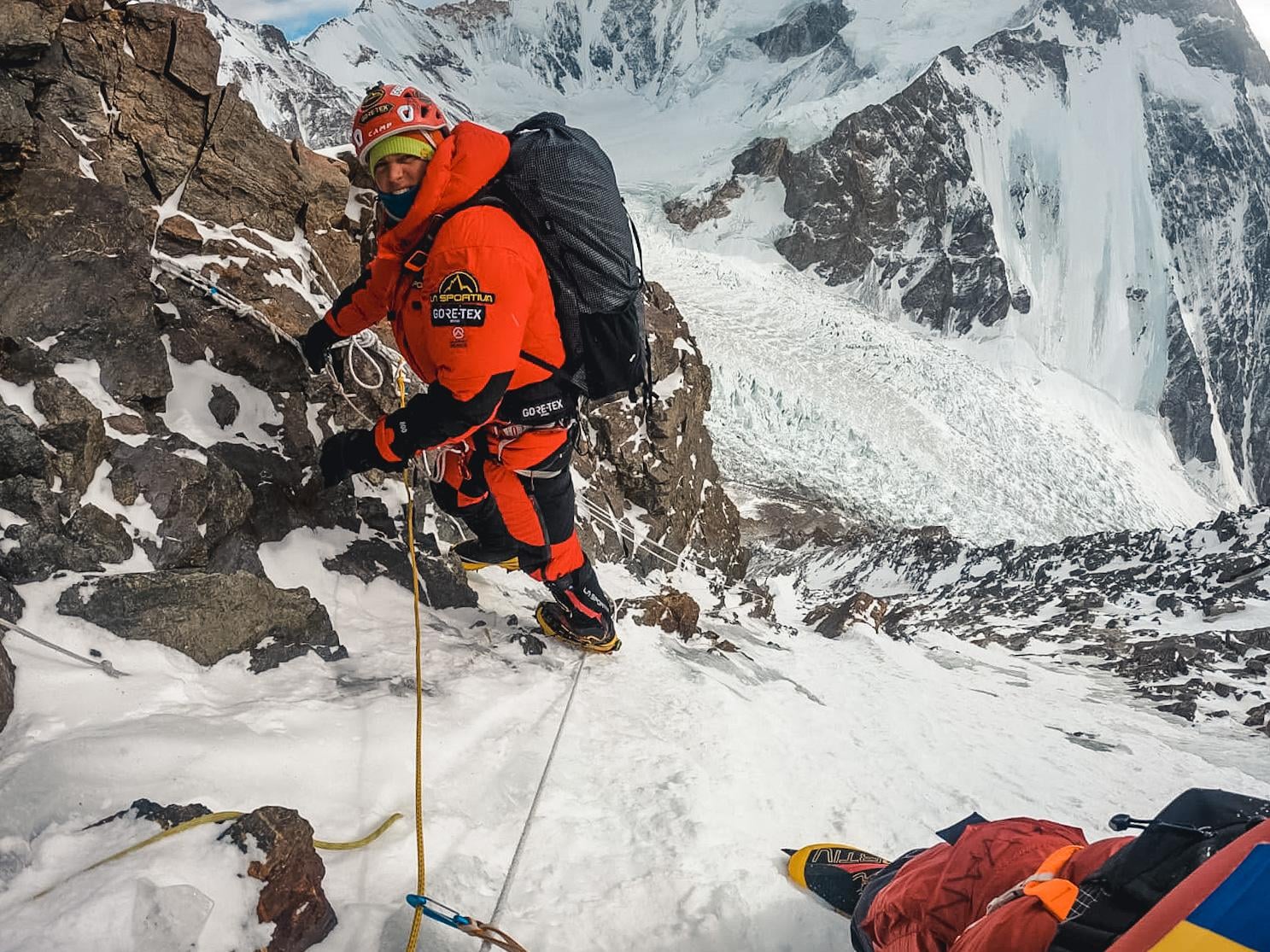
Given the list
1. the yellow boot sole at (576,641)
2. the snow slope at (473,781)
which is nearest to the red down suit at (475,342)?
the yellow boot sole at (576,641)

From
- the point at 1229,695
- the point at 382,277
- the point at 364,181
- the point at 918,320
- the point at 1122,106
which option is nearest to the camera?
the point at 382,277

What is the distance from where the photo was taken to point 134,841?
1.63 m

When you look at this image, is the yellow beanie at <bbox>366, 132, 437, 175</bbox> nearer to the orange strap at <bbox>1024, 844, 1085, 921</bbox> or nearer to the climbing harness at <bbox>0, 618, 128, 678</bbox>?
the climbing harness at <bbox>0, 618, 128, 678</bbox>

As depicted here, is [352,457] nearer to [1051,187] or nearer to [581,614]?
[581,614]

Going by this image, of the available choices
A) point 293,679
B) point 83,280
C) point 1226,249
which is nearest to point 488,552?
point 293,679

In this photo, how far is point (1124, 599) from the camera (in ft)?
44.0

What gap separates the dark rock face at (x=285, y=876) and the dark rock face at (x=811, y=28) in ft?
279

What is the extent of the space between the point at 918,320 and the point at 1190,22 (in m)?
42.5

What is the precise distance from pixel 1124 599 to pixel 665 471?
10750 mm

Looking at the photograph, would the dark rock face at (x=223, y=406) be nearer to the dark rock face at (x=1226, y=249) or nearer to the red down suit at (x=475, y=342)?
the red down suit at (x=475, y=342)

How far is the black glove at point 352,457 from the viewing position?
2.83m

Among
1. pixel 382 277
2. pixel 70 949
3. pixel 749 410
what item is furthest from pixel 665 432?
pixel 749 410

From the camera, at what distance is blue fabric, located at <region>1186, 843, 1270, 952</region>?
739mm

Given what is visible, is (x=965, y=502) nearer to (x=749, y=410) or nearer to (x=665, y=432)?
(x=749, y=410)
